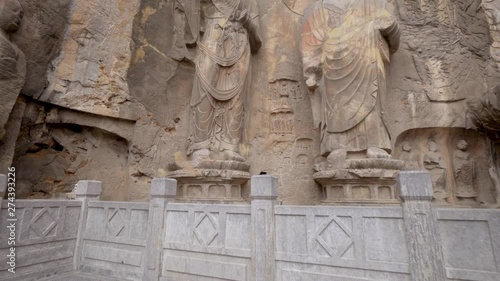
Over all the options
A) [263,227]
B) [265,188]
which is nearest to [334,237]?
[263,227]

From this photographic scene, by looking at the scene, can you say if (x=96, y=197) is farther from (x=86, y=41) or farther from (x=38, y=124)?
(x=86, y=41)

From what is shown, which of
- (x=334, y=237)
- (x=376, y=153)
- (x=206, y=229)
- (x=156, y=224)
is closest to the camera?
(x=334, y=237)

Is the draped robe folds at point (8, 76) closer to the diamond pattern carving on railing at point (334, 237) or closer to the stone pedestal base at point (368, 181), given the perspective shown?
the diamond pattern carving on railing at point (334, 237)

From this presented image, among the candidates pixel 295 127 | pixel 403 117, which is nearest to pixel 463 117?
pixel 403 117

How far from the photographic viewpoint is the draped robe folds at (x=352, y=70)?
194 inches

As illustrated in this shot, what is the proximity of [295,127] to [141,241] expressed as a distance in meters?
3.68

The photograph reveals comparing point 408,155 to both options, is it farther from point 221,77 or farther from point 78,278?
point 78,278

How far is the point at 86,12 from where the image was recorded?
18.1ft

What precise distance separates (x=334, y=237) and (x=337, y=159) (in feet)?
7.29

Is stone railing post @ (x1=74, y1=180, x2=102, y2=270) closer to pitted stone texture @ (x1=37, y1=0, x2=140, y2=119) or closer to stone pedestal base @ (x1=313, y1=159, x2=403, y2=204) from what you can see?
pitted stone texture @ (x1=37, y1=0, x2=140, y2=119)

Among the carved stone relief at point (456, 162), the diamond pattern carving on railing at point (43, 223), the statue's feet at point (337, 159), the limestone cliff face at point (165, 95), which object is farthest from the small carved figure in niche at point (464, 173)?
the diamond pattern carving on railing at point (43, 223)

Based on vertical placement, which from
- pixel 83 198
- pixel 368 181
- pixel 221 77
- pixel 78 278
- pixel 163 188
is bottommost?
pixel 78 278

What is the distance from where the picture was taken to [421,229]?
8.21ft

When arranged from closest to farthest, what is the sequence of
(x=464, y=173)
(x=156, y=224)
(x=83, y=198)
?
(x=156, y=224)
(x=83, y=198)
(x=464, y=173)
